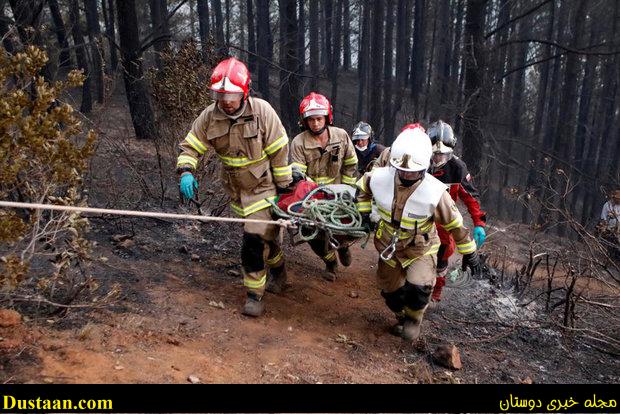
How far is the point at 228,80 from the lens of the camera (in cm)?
351

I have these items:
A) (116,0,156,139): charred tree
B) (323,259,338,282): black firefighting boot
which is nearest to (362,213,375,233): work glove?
(323,259,338,282): black firefighting boot

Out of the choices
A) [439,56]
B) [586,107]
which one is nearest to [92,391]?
[586,107]

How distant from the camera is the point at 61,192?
4.46 m

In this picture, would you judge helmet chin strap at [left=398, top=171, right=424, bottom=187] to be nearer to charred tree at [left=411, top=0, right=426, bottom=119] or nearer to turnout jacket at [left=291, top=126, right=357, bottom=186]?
turnout jacket at [left=291, top=126, right=357, bottom=186]

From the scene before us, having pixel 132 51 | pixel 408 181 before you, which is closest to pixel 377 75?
pixel 132 51

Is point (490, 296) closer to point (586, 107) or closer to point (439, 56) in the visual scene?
point (586, 107)

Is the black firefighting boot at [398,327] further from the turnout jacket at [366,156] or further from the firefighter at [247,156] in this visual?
the turnout jacket at [366,156]

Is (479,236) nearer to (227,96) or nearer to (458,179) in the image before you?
(458,179)

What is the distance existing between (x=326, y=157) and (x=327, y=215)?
1334mm

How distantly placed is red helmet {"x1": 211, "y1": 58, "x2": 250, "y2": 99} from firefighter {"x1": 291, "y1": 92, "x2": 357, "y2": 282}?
116 centimetres

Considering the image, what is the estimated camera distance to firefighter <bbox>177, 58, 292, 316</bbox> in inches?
144

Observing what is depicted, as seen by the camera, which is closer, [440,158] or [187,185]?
[187,185]

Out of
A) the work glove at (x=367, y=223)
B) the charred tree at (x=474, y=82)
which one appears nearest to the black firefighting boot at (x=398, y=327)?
the work glove at (x=367, y=223)

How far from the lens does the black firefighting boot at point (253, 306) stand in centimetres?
384
